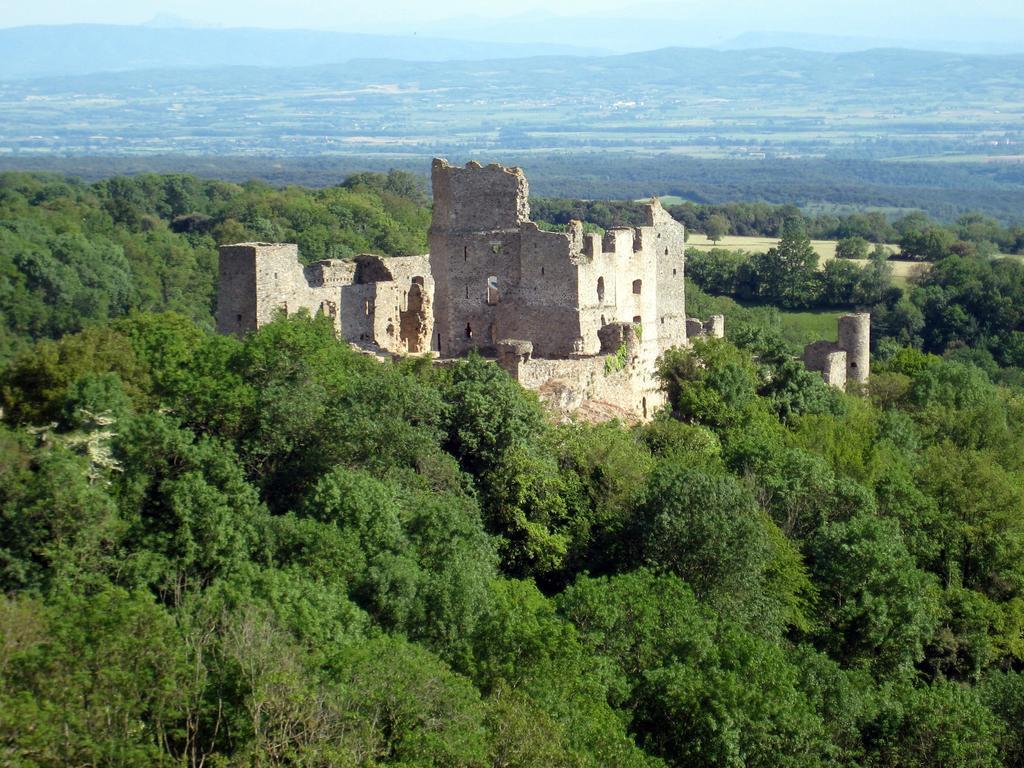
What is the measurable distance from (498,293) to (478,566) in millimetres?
11381

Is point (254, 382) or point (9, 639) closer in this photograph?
point (9, 639)

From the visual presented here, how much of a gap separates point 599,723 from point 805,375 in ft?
57.6

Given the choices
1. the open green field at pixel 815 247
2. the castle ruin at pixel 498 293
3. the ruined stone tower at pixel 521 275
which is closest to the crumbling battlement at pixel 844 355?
the castle ruin at pixel 498 293

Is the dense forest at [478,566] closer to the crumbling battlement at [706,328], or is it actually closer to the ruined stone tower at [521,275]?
the crumbling battlement at [706,328]

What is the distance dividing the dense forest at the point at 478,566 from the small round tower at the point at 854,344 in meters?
4.74

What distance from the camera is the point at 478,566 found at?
25359 millimetres

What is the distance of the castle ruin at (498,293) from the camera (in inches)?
1336

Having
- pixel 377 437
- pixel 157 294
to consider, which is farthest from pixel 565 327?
pixel 157 294

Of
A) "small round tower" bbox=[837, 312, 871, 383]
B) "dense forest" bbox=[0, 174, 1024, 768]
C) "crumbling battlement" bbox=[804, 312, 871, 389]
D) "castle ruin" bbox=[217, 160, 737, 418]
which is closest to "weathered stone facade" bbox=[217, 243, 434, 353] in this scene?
"castle ruin" bbox=[217, 160, 737, 418]

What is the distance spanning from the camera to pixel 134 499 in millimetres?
24750

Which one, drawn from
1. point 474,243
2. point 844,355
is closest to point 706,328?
point 844,355

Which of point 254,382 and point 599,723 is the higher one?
point 254,382

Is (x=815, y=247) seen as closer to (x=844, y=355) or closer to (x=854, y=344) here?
(x=854, y=344)

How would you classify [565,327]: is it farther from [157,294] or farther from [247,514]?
[157,294]
